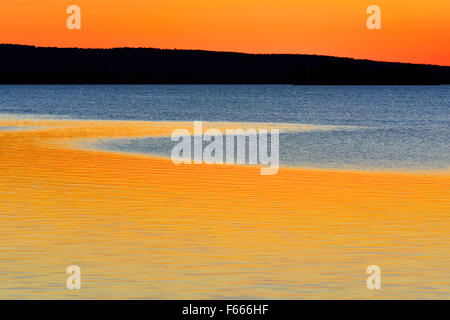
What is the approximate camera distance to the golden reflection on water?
10.2m

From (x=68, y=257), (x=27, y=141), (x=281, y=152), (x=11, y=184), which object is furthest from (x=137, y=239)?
(x=27, y=141)

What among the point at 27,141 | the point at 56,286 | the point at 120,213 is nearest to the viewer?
the point at 56,286

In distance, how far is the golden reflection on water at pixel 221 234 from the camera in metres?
10.2

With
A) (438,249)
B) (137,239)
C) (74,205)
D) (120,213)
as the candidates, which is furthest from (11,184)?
(438,249)

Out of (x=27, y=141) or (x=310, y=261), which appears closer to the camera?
(x=310, y=261)

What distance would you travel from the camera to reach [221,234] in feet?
43.3

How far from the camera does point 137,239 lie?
12742mm

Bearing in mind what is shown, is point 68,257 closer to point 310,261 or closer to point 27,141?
point 310,261

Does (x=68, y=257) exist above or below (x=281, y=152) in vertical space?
below
